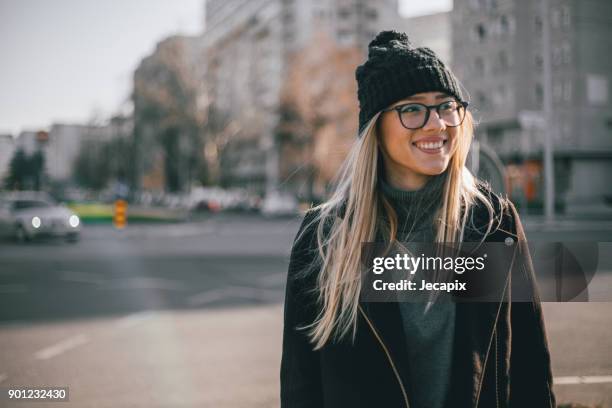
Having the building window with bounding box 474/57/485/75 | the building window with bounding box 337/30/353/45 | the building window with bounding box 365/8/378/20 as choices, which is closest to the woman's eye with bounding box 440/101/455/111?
the building window with bounding box 474/57/485/75

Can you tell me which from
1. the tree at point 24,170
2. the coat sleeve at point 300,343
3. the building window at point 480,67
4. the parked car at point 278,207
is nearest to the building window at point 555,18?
the building window at point 480,67

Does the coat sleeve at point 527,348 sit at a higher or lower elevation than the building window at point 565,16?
lower

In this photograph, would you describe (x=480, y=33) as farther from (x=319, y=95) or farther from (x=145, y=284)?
(x=319, y=95)

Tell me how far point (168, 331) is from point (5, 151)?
340 cm

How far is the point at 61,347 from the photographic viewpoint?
558 cm

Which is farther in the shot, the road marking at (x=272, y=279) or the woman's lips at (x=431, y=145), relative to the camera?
the road marking at (x=272, y=279)

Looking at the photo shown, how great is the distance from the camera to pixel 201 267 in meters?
11.8

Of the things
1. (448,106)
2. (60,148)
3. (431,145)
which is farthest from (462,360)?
(60,148)

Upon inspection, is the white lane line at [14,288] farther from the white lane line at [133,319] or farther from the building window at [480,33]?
the building window at [480,33]

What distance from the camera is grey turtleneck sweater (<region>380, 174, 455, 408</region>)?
162 cm

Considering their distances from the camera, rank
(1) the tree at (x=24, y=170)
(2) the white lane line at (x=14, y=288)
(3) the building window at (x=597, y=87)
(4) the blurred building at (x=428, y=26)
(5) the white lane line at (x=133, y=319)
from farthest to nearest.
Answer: (2) the white lane line at (x=14, y=288) < (5) the white lane line at (x=133, y=319) < (1) the tree at (x=24, y=170) < (4) the blurred building at (x=428, y=26) < (3) the building window at (x=597, y=87)

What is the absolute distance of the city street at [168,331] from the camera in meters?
3.12

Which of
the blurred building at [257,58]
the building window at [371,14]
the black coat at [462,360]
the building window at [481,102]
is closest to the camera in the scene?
the black coat at [462,360]

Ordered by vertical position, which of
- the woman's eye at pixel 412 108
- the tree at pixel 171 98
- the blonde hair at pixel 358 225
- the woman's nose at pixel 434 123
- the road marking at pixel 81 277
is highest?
the tree at pixel 171 98
